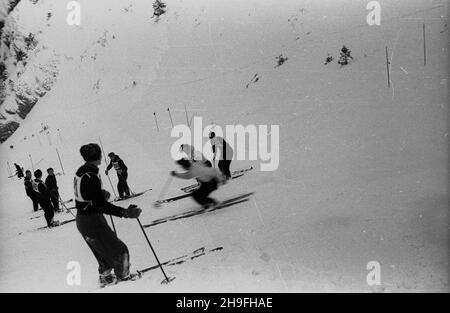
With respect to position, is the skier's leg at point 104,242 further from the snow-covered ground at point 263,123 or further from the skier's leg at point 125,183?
the skier's leg at point 125,183

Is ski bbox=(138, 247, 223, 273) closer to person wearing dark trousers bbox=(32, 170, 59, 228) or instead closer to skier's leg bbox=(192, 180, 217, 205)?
skier's leg bbox=(192, 180, 217, 205)

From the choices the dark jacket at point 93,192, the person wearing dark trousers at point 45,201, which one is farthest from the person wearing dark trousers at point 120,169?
the dark jacket at point 93,192

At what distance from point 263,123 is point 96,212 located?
9.19 meters

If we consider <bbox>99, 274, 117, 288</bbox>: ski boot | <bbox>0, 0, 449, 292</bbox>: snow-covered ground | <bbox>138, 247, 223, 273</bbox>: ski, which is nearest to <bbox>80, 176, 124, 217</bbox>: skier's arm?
<bbox>99, 274, 117, 288</bbox>: ski boot

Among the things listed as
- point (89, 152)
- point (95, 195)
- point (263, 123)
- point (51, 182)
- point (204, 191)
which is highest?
point (89, 152)

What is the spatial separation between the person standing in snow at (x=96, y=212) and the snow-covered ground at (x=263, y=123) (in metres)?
0.60

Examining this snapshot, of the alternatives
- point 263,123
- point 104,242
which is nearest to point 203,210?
point 104,242

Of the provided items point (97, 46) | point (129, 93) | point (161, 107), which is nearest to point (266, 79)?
point (161, 107)

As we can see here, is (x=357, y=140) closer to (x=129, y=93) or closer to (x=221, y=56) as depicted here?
(x=221, y=56)

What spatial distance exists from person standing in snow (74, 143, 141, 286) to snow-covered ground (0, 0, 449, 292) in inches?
23.6

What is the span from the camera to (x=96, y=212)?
5000 millimetres

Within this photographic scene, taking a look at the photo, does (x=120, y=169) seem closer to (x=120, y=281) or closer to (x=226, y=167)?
(x=226, y=167)

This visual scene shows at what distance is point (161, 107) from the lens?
57.4ft
